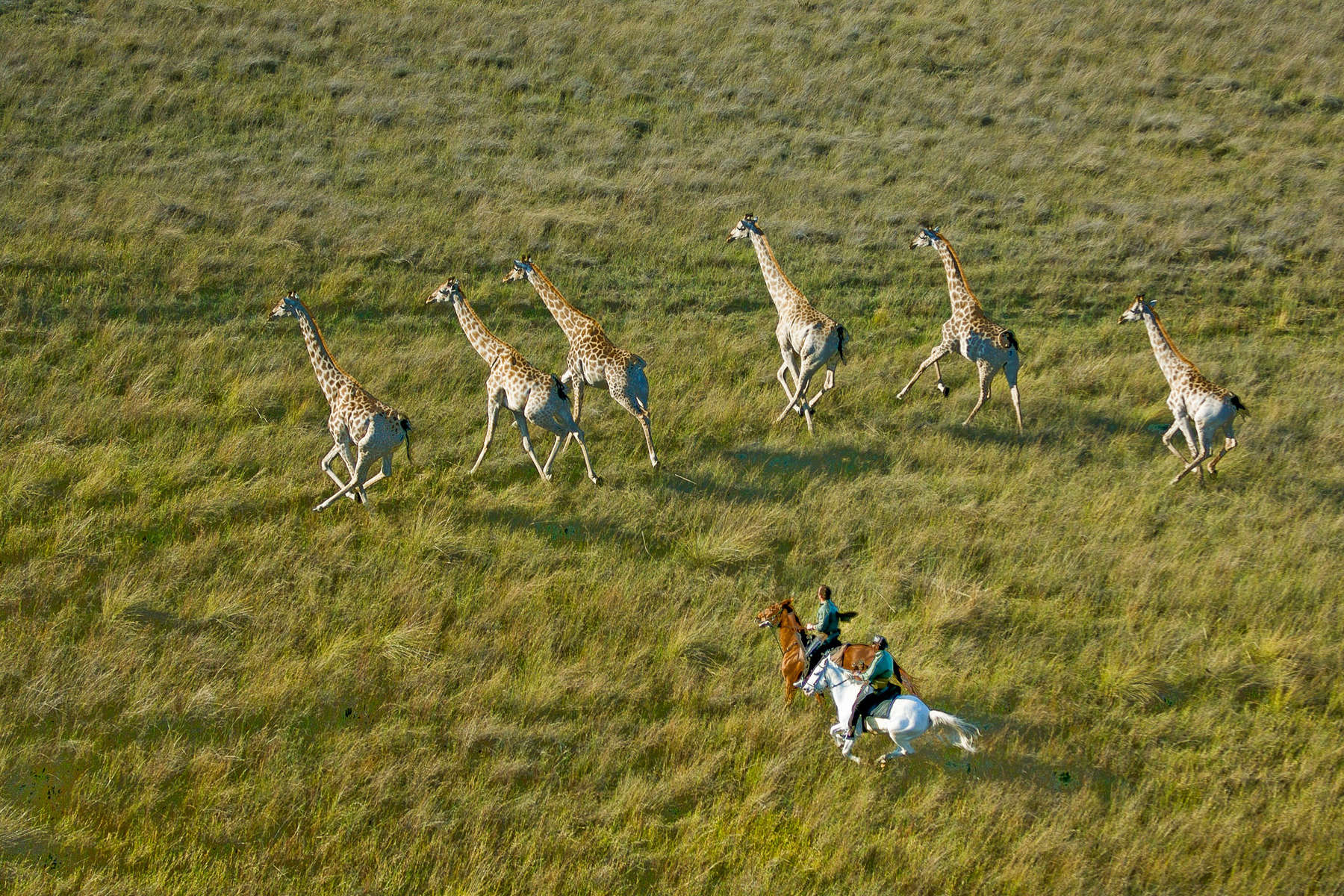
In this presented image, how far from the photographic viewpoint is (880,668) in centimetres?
773

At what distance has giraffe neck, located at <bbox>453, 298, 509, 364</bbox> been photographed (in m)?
12.0

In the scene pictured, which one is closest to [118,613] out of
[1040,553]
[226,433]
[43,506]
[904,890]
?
[43,506]

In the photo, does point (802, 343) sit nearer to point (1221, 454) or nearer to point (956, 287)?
point (956, 287)

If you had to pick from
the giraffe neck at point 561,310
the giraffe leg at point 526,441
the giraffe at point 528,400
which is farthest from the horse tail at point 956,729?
the giraffe neck at point 561,310

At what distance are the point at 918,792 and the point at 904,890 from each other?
2.84 feet

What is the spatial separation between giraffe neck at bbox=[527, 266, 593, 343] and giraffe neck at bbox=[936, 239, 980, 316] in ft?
15.9

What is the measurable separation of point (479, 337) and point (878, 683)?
6.73 m

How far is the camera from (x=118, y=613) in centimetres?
882

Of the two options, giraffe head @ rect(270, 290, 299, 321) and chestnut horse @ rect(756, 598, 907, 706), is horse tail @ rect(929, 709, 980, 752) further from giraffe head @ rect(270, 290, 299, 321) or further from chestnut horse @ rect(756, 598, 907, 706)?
giraffe head @ rect(270, 290, 299, 321)

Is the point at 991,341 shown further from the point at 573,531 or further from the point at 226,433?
the point at 226,433

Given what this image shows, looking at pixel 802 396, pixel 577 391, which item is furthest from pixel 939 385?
pixel 577 391

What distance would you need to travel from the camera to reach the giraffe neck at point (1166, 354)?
12.5m

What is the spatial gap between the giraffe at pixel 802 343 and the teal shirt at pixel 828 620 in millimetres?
4788

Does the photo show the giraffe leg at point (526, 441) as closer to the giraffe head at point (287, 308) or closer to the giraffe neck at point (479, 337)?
the giraffe neck at point (479, 337)
